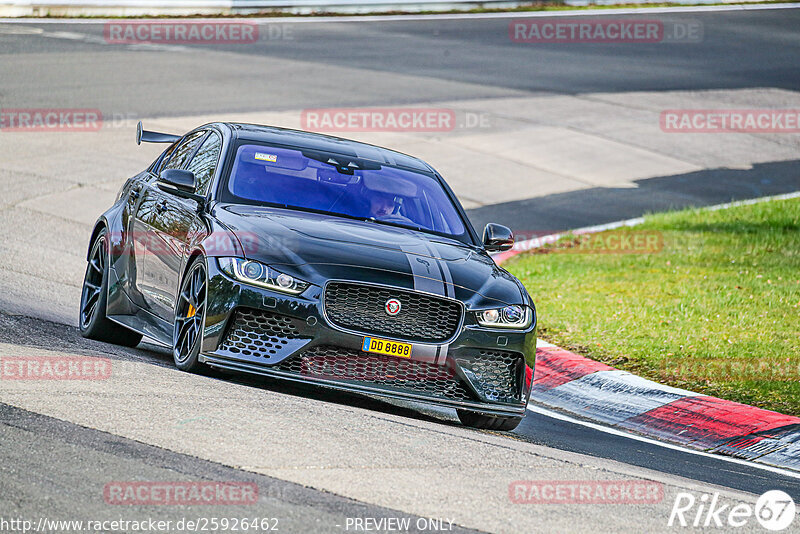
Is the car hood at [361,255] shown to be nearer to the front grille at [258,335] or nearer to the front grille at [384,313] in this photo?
the front grille at [384,313]

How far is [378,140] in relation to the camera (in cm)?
2000

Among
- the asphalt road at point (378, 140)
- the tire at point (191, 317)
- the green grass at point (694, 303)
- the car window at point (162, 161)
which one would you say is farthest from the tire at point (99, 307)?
the green grass at point (694, 303)

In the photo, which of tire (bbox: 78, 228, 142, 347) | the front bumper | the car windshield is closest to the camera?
the front bumper

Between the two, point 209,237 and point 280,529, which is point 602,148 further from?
point 280,529

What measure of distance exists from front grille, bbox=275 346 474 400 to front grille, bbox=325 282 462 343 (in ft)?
0.49

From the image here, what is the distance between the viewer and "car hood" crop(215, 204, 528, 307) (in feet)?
23.9

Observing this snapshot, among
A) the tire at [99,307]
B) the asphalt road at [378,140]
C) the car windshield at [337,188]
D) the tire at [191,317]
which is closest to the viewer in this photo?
the asphalt road at [378,140]

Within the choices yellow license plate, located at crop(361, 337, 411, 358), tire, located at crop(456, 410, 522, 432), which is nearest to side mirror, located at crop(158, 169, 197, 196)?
yellow license plate, located at crop(361, 337, 411, 358)

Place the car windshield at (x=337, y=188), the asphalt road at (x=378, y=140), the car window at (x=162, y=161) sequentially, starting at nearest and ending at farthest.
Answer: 1. the asphalt road at (x=378, y=140)
2. the car windshield at (x=337, y=188)
3. the car window at (x=162, y=161)

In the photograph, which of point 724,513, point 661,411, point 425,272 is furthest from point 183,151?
point 724,513

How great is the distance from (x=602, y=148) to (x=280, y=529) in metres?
17.3

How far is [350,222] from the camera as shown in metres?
8.14

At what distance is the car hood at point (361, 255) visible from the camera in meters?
7.27

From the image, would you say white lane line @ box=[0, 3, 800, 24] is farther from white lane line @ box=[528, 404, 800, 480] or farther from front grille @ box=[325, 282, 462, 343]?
front grille @ box=[325, 282, 462, 343]
